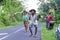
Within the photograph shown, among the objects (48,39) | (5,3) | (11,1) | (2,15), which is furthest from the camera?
(11,1)

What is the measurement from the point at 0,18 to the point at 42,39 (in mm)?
24395

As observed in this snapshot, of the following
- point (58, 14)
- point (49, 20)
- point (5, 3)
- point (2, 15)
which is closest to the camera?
point (49, 20)

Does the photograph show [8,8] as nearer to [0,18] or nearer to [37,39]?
[0,18]

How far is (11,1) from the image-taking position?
57.9 metres

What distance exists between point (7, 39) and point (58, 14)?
22.3 metres

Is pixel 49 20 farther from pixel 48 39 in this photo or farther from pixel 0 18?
pixel 0 18

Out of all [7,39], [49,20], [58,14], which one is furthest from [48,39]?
[58,14]

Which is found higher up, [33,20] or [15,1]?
[33,20]

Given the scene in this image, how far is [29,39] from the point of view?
56.6 feet

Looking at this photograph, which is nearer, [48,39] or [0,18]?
[48,39]

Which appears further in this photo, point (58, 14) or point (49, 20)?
point (58, 14)

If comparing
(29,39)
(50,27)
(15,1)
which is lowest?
(15,1)

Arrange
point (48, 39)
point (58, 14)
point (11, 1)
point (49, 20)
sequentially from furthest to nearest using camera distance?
1. point (11, 1)
2. point (58, 14)
3. point (49, 20)
4. point (48, 39)

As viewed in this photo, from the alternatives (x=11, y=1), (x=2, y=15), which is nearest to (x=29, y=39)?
(x=2, y=15)
